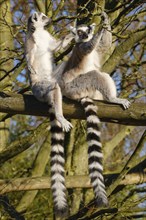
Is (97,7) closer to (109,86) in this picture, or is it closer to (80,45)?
(80,45)

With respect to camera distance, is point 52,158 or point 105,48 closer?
point 52,158

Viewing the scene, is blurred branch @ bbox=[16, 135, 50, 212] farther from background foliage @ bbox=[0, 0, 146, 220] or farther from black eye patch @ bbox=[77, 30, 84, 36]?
black eye patch @ bbox=[77, 30, 84, 36]

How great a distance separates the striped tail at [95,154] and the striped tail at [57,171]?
0.30 metres

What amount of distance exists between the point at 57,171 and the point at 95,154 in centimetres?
42

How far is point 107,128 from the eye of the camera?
13.9 meters

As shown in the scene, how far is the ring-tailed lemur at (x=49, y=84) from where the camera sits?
4.93 meters

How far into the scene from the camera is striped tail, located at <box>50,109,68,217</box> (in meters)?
4.68

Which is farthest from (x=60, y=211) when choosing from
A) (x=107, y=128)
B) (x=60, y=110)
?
(x=107, y=128)

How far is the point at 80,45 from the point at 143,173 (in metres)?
2.03

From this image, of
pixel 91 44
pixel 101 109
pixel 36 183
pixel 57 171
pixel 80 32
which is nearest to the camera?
pixel 101 109

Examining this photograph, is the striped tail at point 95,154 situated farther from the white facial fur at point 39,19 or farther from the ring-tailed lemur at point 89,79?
the white facial fur at point 39,19

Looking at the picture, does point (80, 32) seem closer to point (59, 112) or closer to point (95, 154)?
point (59, 112)

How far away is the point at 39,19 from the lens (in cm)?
641

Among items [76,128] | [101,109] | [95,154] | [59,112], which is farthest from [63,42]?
[76,128]
